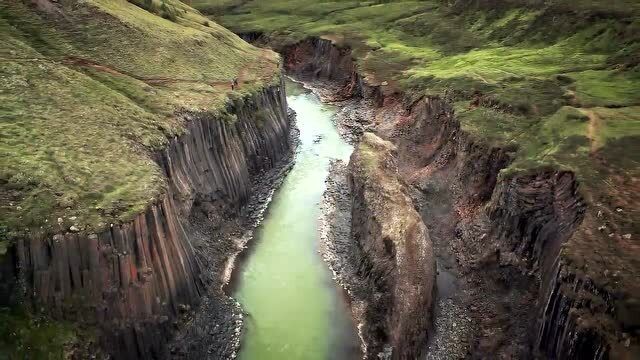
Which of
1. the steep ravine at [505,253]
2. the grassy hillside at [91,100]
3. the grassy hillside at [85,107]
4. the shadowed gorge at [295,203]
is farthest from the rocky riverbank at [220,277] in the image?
the steep ravine at [505,253]

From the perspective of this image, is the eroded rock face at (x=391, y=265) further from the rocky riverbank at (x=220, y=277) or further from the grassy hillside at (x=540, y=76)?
the grassy hillside at (x=540, y=76)

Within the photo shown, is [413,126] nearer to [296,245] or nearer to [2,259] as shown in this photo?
[296,245]

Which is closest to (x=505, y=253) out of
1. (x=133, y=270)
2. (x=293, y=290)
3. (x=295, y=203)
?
(x=293, y=290)

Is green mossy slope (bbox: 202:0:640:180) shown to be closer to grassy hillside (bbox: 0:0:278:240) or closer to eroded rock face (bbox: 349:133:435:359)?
eroded rock face (bbox: 349:133:435:359)

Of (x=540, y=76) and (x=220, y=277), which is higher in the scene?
(x=540, y=76)

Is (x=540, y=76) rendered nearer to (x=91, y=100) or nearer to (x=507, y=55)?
(x=507, y=55)

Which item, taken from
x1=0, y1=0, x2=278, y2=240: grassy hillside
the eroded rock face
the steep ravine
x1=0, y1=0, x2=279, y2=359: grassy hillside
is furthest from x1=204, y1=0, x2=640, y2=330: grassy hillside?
x1=0, y1=0, x2=278, y2=240: grassy hillside
